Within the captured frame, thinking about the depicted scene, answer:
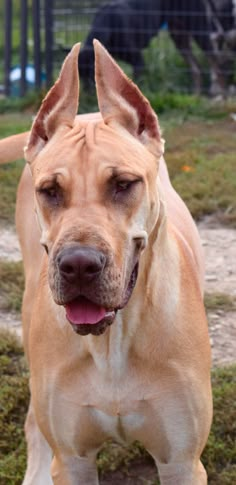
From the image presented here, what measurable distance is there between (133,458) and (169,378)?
3.27 ft

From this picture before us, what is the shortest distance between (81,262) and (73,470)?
1014 millimetres

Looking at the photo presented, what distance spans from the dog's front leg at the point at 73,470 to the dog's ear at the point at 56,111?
1.00m

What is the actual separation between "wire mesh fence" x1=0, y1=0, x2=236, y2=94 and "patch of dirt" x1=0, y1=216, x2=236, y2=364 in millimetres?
3693

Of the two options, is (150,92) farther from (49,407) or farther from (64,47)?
(49,407)

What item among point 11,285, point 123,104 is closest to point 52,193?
point 123,104

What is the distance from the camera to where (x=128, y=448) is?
151 inches

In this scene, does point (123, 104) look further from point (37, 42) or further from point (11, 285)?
point (37, 42)

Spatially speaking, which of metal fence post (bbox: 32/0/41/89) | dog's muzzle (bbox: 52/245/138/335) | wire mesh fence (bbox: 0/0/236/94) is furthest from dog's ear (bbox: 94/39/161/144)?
metal fence post (bbox: 32/0/41/89)

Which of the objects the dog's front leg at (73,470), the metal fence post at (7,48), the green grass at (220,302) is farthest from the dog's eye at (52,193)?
the metal fence post at (7,48)

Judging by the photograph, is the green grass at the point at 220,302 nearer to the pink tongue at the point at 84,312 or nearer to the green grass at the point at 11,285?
the green grass at the point at 11,285

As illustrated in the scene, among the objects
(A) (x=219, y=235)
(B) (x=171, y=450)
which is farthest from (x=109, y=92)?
(A) (x=219, y=235)

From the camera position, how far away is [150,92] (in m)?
9.42

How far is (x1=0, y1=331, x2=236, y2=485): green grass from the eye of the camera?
3.71 meters

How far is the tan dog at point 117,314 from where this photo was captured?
2604 millimetres
